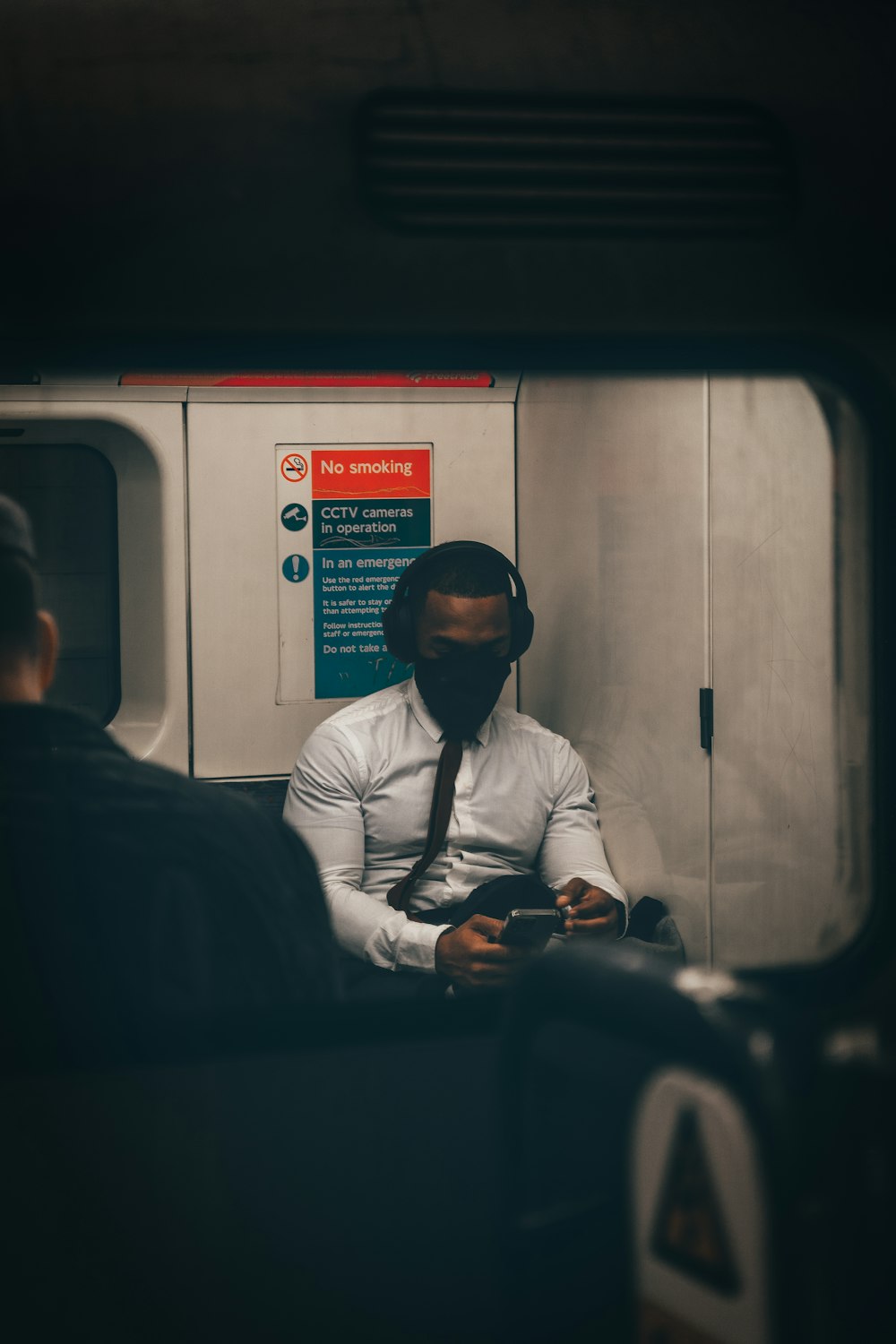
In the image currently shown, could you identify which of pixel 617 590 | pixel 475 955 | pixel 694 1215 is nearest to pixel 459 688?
pixel 617 590

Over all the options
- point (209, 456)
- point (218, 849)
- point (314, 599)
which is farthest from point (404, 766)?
point (218, 849)

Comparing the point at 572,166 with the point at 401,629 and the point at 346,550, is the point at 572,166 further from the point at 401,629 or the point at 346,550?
the point at 346,550

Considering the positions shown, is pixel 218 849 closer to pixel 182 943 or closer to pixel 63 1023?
pixel 182 943

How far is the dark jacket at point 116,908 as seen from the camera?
1410mm

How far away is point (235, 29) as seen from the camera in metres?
1.37

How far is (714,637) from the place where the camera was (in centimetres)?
213

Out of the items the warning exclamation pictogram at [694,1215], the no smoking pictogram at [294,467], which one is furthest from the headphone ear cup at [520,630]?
the warning exclamation pictogram at [694,1215]

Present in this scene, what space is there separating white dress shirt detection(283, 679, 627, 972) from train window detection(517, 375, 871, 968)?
176 millimetres

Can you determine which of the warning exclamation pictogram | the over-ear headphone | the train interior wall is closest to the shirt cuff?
the train interior wall

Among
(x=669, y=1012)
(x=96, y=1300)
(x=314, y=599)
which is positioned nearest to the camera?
(x=669, y=1012)

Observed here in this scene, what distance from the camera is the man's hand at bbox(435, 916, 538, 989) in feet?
6.04

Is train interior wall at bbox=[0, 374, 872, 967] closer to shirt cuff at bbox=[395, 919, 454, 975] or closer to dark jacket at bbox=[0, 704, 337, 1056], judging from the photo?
dark jacket at bbox=[0, 704, 337, 1056]

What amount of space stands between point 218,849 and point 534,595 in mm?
1514

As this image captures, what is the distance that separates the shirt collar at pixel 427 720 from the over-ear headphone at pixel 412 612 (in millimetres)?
84
